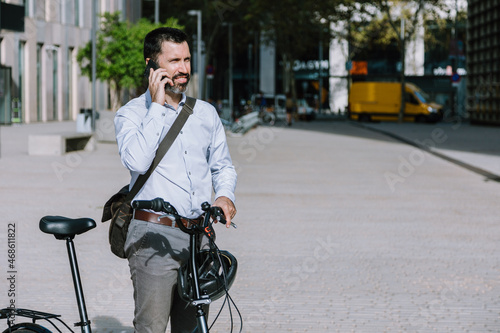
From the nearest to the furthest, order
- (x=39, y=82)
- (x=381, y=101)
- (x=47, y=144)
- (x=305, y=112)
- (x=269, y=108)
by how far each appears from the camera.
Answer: (x=47, y=144) < (x=39, y=82) < (x=269, y=108) < (x=381, y=101) < (x=305, y=112)

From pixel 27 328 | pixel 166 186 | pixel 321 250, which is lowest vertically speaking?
pixel 321 250

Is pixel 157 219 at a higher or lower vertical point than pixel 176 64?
lower

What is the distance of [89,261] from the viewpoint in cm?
781

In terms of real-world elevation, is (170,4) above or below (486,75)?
above

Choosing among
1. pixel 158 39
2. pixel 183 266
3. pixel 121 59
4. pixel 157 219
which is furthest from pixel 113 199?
pixel 121 59

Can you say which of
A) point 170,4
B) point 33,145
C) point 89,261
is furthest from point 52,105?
point 89,261

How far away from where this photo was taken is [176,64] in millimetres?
3533

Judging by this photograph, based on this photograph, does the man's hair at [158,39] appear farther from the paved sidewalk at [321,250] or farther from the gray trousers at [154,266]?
the paved sidewalk at [321,250]

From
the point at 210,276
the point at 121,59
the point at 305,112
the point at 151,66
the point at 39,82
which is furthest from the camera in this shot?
the point at 305,112

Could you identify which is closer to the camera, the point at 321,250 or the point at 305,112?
the point at 321,250

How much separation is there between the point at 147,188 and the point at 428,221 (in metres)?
7.60

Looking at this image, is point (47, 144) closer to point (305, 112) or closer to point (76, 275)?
point (76, 275)

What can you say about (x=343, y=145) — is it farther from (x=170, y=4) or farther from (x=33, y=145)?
(x=170, y=4)

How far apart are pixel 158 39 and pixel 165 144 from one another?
42 cm
